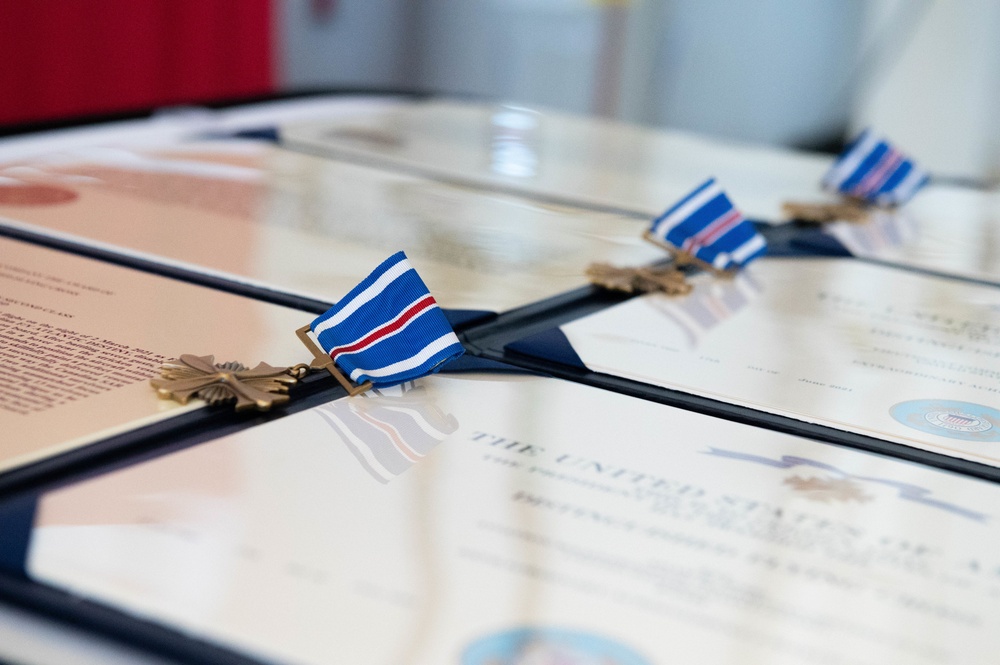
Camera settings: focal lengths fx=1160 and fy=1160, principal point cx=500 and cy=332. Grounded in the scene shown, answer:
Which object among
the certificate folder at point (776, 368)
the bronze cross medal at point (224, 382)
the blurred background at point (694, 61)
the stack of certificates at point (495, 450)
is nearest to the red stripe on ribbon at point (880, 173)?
the stack of certificates at point (495, 450)

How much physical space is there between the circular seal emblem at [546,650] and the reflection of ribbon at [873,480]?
228 millimetres

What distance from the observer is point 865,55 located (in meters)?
4.49

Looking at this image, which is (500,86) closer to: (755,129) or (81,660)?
(755,129)

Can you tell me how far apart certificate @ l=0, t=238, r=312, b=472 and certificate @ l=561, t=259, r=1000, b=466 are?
238 millimetres

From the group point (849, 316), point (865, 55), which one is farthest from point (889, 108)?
point (849, 316)

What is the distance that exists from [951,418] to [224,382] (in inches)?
17.8

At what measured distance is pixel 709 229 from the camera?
111 cm

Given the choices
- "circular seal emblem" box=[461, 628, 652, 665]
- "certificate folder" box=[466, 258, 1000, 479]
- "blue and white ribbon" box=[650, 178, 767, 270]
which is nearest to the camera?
"circular seal emblem" box=[461, 628, 652, 665]

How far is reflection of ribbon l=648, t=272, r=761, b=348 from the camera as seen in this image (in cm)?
92

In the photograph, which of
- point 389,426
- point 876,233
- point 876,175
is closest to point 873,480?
point 389,426

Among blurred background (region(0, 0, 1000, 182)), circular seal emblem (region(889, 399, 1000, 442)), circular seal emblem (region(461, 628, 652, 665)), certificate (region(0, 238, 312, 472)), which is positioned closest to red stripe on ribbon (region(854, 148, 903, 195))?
circular seal emblem (region(889, 399, 1000, 442))

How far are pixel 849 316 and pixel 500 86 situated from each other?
12.4 feet

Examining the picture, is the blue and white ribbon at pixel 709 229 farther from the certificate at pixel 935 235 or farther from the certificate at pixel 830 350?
the certificate at pixel 935 235

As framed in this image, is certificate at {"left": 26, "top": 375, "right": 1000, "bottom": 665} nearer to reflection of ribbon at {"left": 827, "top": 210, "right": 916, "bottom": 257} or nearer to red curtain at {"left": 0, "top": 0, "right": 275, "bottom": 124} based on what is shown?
reflection of ribbon at {"left": 827, "top": 210, "right": 916, "bottom": 257}
